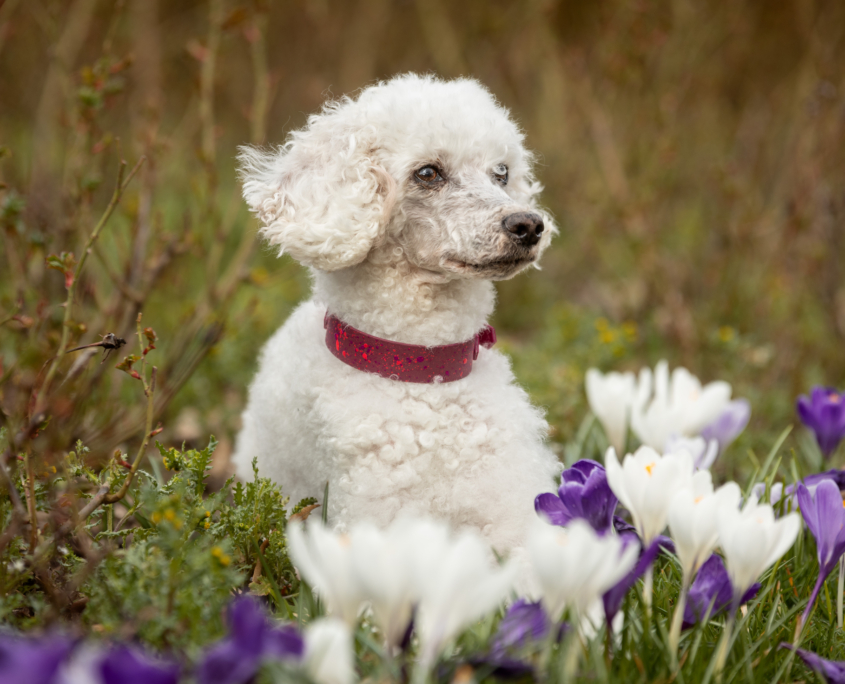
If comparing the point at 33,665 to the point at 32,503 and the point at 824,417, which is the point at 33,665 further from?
the point at 824,417

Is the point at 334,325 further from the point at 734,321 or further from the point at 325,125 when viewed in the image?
the point at 734,321

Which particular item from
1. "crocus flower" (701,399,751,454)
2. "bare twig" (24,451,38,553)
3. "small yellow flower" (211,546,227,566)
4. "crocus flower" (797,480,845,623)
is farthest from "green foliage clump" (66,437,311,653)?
"crocus flower" (701,399,751,454)

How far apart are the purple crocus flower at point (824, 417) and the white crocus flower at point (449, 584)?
1.65 meters

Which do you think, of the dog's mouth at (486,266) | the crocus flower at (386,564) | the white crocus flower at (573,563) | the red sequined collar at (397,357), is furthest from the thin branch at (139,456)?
the white crocus flower at (573,563)

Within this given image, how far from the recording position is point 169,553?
159cm

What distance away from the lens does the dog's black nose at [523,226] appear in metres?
1.93

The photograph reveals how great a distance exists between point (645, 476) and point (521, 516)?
0.54m

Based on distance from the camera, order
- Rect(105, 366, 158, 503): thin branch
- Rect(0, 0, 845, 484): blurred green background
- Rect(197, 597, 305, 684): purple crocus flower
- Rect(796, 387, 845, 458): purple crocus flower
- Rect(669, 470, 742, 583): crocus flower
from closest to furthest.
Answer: Rect(197, 597, 305, 684): purple crocus flower → Rect(669, 470, 742, 583): crocus flower → Rect(105, 366, 158, 503): thin branch → Rect(796, 387, 845, 458): purple crocus flower → Rect(0, 0, 845, 484): blurred green background

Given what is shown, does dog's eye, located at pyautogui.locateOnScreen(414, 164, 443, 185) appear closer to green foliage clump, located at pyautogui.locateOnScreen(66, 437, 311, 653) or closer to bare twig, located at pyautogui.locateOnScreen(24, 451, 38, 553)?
green foliage clump, located at pyautogui.locateOnScreen(66, 437, 311, 653)

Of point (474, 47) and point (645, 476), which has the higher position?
point (474, 47)

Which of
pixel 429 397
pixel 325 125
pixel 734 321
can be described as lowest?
pixel 429 397

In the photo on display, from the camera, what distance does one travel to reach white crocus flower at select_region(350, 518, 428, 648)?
3.47 feet

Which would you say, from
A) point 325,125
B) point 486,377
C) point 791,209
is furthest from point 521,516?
point 791,209

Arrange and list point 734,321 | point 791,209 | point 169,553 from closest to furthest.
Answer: point 169,553 → point 791,209 → point 734,321
